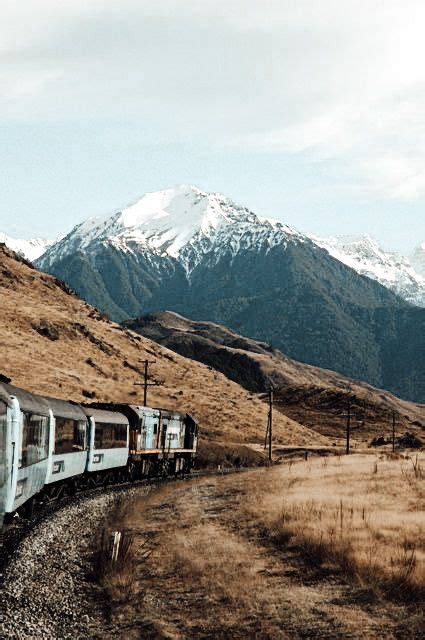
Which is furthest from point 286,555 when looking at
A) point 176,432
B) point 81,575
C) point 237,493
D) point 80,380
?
point 80,380

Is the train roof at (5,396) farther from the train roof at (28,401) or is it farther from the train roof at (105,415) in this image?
the train roof at (105,415)

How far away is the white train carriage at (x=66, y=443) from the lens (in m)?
24.0

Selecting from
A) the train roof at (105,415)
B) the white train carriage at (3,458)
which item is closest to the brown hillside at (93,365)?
the train roof at (105,415)

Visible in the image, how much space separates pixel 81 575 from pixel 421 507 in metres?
12.3

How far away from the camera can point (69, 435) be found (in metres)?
26.6

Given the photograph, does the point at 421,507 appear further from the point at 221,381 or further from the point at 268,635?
the point at 221,381

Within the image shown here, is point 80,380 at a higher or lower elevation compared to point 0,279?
lower

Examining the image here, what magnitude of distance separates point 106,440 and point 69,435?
6792 millimetres

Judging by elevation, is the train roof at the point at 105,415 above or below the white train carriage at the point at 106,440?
above

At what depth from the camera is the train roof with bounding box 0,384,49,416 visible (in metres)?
18.2

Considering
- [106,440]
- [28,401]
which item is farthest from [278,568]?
[106,440]

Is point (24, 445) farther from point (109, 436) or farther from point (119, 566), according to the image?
point (109, 436)

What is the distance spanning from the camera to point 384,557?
17.1 metres

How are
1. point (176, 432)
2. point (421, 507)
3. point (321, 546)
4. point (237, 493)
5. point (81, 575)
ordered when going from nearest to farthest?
point (81, 575) → point (321, 546) → point (421, 507) → point (237, 493) → point (176, 432)
